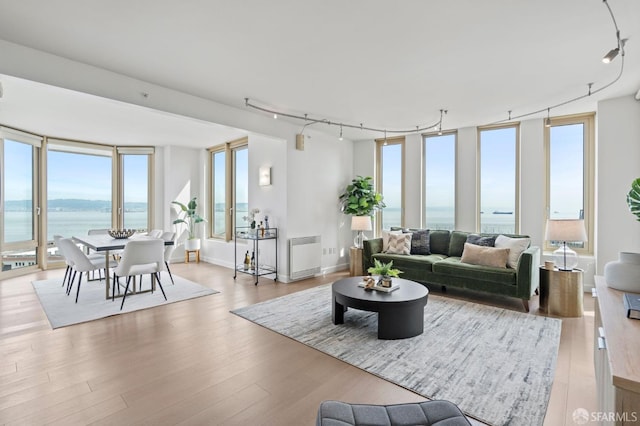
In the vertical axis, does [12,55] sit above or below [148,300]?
above

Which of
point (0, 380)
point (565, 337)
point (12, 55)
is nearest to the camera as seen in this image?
point (0, 380)

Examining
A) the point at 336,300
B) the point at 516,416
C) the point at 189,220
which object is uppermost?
the point at 189,220

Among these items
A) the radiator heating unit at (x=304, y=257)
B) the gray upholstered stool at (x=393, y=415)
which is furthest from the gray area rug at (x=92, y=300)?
the gray upholstered stool at (x=393, y=415)

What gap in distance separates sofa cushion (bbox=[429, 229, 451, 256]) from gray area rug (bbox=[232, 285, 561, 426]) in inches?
51.1

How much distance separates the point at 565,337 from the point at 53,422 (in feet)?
13.7

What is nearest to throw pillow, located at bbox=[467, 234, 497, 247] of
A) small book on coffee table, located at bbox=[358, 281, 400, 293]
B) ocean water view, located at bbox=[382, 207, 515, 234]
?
ocean water view, located at bbox=[382, 207, 515, 234]

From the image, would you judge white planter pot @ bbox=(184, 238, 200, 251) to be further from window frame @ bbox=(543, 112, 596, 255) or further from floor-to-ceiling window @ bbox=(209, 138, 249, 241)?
window frame @ bbox=(543, 112, 596, 255)

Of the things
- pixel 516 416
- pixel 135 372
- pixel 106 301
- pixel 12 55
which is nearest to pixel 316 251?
pixel 106 301

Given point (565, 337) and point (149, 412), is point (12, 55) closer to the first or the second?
point (149, 412)

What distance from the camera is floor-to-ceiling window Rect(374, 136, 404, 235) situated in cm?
639

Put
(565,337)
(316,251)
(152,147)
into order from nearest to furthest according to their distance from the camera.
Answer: (565,337), (316,251), (152,147)

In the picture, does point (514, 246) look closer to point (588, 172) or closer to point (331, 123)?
point (588, 172)

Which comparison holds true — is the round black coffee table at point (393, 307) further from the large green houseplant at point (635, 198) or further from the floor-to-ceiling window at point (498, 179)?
the floor-to-ceiling window at point (498, 179)

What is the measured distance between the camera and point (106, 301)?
4203mm
